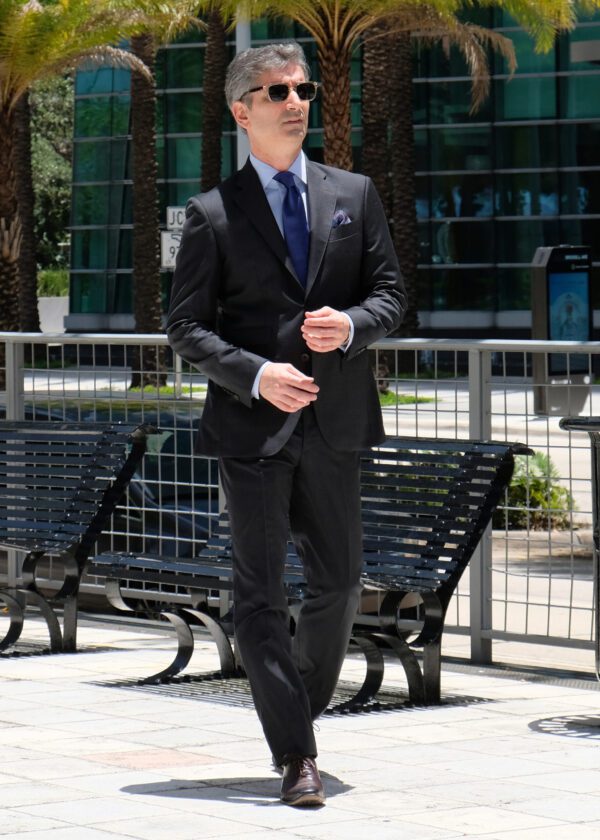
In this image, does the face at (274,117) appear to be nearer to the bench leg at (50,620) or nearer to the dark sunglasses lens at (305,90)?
the dark sunglasses lens at (305,90)

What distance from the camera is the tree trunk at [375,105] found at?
30.1 m

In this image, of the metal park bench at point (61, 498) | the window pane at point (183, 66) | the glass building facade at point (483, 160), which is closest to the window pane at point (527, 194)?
the glass building facade at point (483, 160)

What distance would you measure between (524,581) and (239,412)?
2893 mm

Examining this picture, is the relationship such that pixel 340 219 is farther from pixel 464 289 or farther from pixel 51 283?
pixel 51 283

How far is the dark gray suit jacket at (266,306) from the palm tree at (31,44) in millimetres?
18278

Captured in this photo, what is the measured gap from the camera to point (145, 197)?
3338 cm

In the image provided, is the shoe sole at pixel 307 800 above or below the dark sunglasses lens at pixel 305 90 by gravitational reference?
below

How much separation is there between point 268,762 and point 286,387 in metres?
1.47

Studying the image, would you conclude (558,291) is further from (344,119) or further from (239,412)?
(239,412)

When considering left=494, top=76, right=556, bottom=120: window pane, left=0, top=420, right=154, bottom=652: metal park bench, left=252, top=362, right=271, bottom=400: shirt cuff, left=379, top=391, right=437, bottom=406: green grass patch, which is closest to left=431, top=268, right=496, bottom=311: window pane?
left=494, top=76, right=556, bottom=120: window pane

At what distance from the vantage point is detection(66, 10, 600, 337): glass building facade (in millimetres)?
41031

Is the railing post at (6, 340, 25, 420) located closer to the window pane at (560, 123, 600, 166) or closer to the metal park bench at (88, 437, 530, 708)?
the metal park bench at (88, 437, 530, 708)

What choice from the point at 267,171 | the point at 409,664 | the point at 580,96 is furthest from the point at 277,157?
the point at 580,96

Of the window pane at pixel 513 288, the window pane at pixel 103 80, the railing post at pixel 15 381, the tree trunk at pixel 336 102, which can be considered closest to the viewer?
the railing post at pixel 15 381
